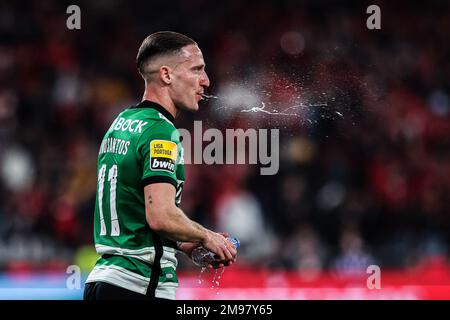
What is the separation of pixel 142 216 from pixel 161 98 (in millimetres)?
604

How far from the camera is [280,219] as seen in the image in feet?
33.9

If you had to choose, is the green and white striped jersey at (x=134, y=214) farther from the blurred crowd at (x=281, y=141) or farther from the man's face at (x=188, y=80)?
the blurred crowd at (x=281, y=141)

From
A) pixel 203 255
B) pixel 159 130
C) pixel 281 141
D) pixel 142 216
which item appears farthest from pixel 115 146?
pixel 281 141

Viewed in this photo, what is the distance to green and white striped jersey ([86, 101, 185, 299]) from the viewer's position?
3996mm

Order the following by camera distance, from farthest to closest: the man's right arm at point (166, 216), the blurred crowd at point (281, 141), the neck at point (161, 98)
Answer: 1. the blurred crowd at point (281, 141)
2. the neck at point (161, 98)
3. the man's right arm at point (166, 216)

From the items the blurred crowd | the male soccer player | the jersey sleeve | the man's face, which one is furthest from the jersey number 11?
the blurred crowd

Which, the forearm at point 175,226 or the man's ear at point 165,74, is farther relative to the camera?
the man's ear at point 165,74

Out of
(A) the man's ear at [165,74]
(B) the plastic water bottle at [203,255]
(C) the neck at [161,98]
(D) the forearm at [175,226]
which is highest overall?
(A) the man's ear at [165,74]

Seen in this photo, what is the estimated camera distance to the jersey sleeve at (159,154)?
3898 mm

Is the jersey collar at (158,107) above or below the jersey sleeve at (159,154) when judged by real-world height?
above

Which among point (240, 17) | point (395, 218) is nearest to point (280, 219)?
point (395, 218)

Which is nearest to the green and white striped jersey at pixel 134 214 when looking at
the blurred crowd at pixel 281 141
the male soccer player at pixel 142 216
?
the male soccer player at pixel 142 216

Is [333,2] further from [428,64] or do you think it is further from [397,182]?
[397,182]

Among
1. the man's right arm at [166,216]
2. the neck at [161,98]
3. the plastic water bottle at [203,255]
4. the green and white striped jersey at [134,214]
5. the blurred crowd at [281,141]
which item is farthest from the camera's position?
the blurred crowd at [281,141]
